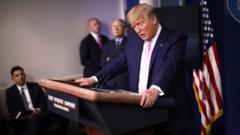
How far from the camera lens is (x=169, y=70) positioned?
1835mm

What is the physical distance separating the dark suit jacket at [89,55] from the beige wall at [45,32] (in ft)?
0.91

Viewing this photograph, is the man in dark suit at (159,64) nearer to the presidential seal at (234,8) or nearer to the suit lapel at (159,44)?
the suit lapel at (159,44)

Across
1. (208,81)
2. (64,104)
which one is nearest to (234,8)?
(208,81)

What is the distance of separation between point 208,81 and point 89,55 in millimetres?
1891

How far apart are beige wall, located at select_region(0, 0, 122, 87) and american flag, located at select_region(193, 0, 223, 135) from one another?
2068 millimetres

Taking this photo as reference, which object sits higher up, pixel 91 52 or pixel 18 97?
pixel 91 52

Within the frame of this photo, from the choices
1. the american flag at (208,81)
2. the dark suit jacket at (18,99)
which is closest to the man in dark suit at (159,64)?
the american flag at (208,81)

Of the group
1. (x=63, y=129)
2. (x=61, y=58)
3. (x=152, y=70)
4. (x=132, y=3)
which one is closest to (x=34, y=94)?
(x=63, y=129)

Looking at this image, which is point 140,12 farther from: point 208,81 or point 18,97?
point 18,97

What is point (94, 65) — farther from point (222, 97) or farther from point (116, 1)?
point (222, 97)

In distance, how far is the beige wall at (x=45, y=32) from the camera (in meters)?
4.58

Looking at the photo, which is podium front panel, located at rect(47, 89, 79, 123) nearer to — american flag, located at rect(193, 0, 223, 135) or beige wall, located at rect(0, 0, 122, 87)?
american flag, located at rect(193, 0, 223, 135)

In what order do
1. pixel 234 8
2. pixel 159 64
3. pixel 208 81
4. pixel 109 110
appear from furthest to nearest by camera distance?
pixel 208 81
pixel 234 8
pixel 159 64
pixel 109 110

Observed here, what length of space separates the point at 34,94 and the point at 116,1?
6.71ft
